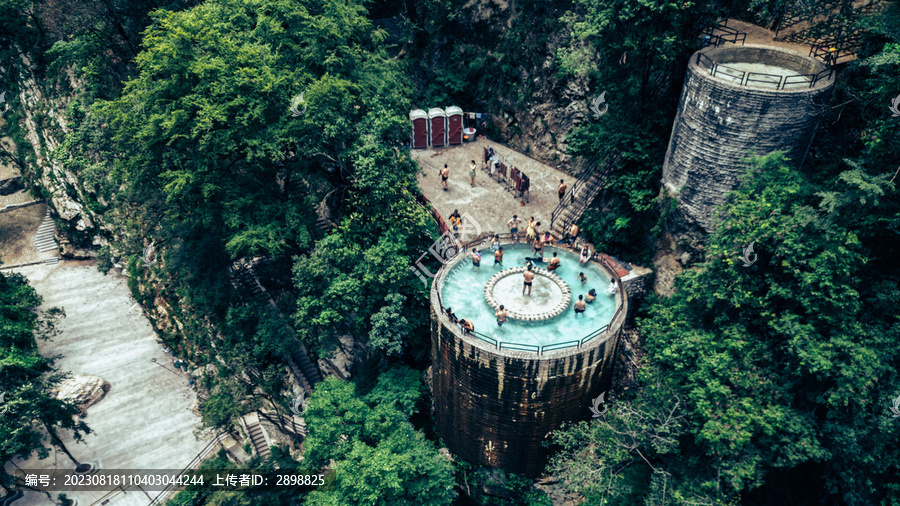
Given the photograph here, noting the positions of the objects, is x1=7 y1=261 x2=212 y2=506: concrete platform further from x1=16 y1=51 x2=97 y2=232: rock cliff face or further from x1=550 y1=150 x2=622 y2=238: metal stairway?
x1=550 y1=150 x2=622 y2=238: metal stairway

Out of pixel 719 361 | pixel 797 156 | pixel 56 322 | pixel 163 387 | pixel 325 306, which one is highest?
pixel 797 156

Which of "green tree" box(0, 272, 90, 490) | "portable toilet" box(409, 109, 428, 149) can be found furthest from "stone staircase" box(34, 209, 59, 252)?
"portable toilet" box(409, 109, 428, 149)

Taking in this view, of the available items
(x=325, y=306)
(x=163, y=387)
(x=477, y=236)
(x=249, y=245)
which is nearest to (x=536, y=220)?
(x=477, y=236)

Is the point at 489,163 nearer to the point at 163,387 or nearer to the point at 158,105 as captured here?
the point at 158,105

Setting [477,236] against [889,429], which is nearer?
[889,429]

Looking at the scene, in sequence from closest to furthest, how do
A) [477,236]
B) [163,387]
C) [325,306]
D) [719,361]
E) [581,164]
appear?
[719,361] → [325,306] → [477,236] → [581,164] → [163,387]

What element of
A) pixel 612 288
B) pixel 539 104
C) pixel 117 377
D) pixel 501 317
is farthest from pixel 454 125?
pixel 117 377

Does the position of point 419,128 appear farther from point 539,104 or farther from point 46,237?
point 46,237
